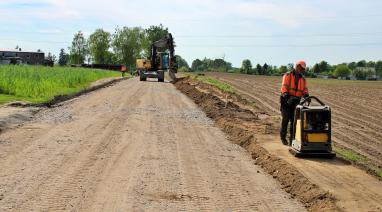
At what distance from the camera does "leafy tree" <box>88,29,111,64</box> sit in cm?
13412

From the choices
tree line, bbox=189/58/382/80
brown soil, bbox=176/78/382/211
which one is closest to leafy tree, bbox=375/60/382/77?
tree line, bbox=189/58/382/80

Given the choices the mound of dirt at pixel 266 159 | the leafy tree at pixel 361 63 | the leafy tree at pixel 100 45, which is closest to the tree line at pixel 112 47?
the leafy tree at pixel 100 45

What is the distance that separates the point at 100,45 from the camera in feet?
441

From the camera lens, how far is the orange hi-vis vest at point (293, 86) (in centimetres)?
1225

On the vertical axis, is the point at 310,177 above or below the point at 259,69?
below

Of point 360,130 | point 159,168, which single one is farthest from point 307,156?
point 360,130

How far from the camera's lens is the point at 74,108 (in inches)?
835

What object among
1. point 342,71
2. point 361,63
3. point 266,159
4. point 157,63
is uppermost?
point 361,63

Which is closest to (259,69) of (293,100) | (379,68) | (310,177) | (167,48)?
(379,68)

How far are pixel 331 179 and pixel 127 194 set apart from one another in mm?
3563

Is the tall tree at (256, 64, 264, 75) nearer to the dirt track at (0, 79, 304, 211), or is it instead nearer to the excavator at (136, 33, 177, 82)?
the excavator at (136, 33, 177, 82)

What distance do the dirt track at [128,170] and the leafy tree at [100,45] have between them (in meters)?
120

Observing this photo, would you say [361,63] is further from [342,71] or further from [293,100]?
[293,100]

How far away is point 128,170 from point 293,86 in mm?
4571
